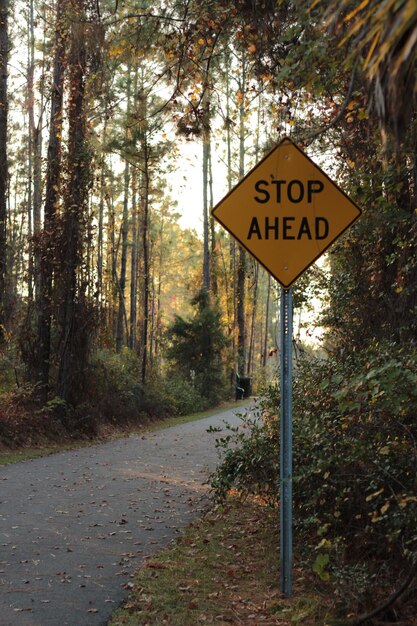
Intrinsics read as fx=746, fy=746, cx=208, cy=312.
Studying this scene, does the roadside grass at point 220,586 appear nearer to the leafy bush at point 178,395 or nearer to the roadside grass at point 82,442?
the roadside grass at point 82,442

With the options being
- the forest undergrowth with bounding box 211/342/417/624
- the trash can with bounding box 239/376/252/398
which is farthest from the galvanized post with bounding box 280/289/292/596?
the trash can with bounding box 239/376/252/398

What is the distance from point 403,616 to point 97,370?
49.7 feet

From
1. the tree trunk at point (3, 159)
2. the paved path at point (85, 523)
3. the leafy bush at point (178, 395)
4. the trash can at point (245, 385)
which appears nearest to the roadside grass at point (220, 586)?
the paved path at point (85, 523)

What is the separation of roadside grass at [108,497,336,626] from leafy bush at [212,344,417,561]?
0.48 metres

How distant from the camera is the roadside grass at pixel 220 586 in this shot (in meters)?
5.34

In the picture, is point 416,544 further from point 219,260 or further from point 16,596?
point 219,260

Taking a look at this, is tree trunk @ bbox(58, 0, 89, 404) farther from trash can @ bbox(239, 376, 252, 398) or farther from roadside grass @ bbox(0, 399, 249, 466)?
trash can @ bbox(239, 376, 252, 398)

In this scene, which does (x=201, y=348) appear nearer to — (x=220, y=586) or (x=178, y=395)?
(x=178, y=395)

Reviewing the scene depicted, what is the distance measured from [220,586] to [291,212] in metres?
3.13

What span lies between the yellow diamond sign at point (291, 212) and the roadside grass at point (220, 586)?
7.93 feet

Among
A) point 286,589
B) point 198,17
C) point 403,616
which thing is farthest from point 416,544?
point 198,17

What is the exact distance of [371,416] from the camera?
6.10 m

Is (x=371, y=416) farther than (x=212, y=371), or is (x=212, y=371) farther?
(x=212, y=371)

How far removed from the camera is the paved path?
224 inches
